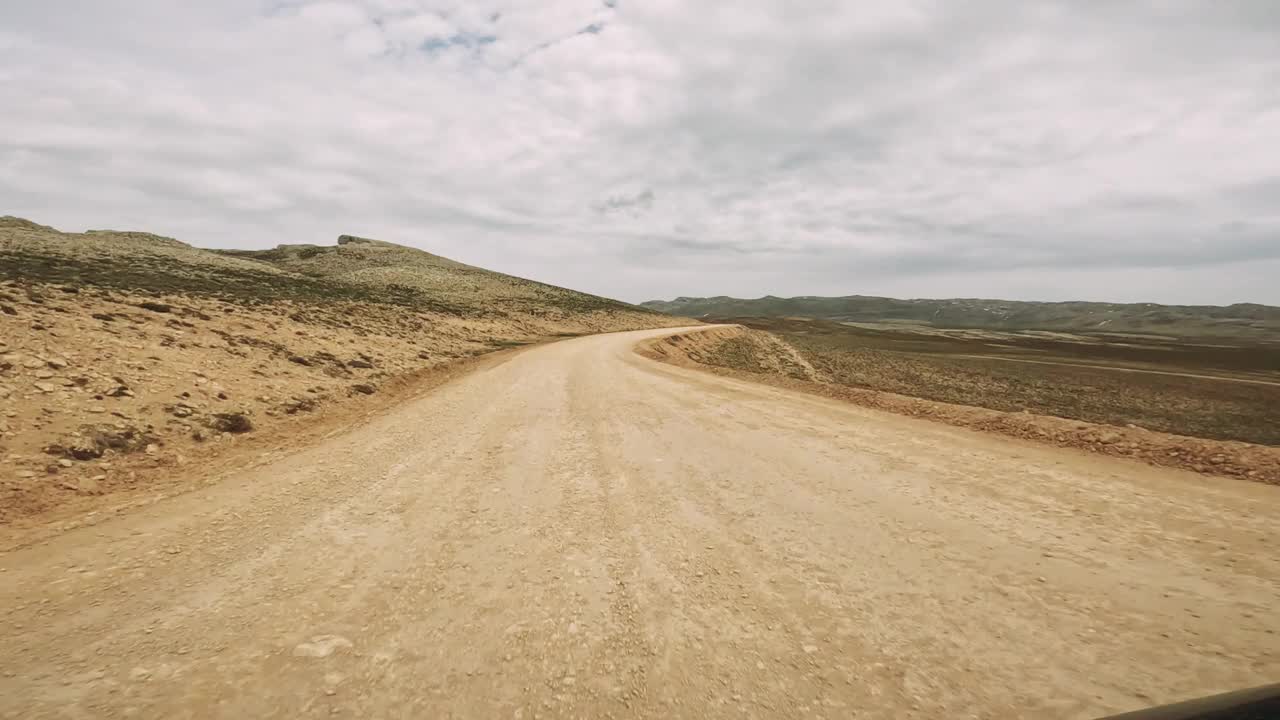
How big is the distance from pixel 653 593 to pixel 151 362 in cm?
1327

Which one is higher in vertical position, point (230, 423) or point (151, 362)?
point (151, 362)

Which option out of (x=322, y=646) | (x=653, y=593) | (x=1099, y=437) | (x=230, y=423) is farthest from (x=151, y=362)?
(x=1099, y=437)

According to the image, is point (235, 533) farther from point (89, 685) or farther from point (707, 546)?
point (707, 546)

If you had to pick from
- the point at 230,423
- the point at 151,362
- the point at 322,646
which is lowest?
the point at 322,646

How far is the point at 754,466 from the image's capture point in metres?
7.28

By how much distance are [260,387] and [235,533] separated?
843 centimetres

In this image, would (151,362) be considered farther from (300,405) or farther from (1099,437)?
(1099,437)

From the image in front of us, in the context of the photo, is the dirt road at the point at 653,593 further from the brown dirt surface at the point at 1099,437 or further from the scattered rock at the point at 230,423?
the scattered rock at the point at 230,423

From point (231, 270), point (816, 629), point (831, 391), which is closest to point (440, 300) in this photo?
point (231, 270)

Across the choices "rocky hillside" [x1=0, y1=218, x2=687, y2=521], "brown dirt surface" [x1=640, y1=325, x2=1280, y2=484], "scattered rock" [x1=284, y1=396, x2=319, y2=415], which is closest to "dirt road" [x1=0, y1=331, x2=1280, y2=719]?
"brown dirt surface" [x1=640, y1=325, x2=1280, y2=484]

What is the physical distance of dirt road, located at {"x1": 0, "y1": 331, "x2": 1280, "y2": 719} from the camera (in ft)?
9.74

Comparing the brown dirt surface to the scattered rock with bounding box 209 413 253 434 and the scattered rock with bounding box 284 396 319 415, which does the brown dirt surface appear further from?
the scattered rock with bounding box 209 413 253 434

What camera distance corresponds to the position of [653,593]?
13.2 feet

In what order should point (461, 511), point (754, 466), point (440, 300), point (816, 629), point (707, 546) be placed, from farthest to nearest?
point (440, 300) < point (754, 466) < point (461, 511) < point (707, 546) < point (816, 629)
